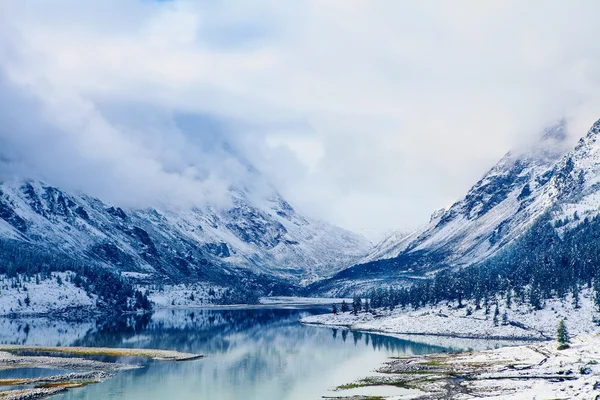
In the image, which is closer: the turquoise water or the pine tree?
the turquoise water

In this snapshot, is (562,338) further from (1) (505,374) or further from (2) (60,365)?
(2) (60,365)

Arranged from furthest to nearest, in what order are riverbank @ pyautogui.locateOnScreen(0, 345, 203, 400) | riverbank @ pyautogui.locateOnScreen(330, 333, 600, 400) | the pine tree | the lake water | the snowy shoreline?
1. the pine tree
2. the lake water
3. riverbank @ pyautogui.locateOnScreen(0, 345, 203, 400)
4. the snowy shoreline
5. riverbank @ pyautogui.locateOnScreen(330, 333, 600, 400)

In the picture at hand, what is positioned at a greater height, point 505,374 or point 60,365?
point 60,365

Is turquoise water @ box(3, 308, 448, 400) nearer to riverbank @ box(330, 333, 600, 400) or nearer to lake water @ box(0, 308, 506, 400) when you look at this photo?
lake water @ box(0, 308, 506, 400)

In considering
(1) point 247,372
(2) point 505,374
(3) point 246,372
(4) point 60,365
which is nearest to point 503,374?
(2) point 505,374

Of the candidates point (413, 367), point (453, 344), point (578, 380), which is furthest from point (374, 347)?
point (578, 380)

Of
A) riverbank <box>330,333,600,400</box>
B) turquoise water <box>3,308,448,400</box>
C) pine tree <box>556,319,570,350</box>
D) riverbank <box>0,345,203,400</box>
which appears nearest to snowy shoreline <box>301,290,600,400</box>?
riverbank <box>330,333,600,400</box>

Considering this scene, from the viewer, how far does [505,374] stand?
115875mm

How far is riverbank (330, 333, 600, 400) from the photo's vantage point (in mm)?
95375

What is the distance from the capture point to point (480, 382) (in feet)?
365

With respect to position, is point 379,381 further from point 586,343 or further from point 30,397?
point 30,397

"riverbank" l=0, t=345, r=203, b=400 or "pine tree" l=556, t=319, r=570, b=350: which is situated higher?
"pine tree" l=556, t=319, r=570, b=350

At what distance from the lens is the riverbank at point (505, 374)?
95.4 meters

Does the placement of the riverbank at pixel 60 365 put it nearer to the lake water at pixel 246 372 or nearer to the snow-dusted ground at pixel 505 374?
the lake water at pixel 246 372
